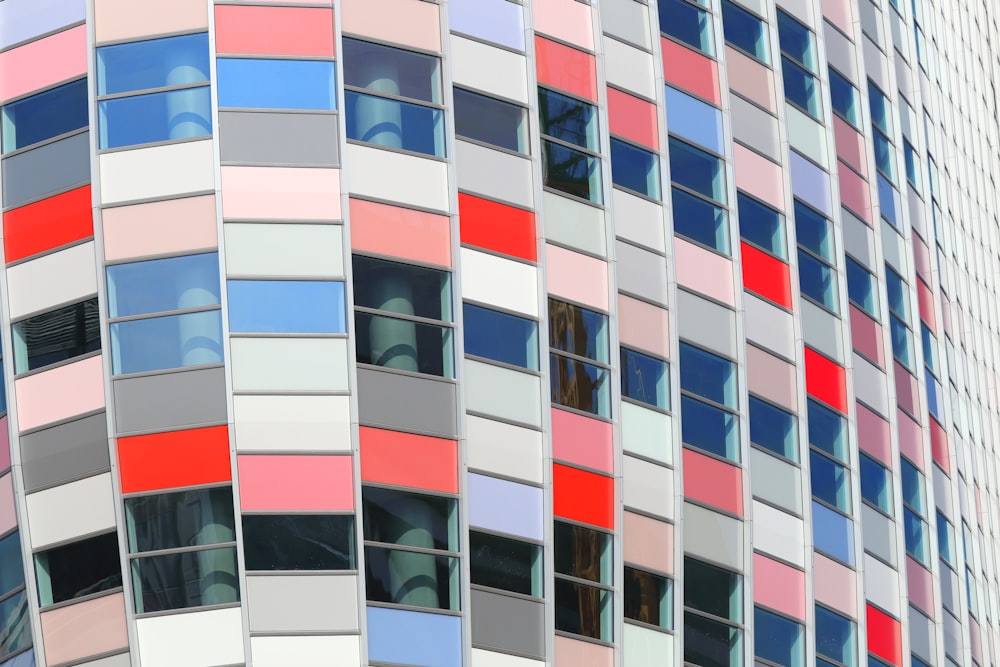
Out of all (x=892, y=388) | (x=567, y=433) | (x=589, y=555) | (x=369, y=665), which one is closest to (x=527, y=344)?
(x=567, y=433)

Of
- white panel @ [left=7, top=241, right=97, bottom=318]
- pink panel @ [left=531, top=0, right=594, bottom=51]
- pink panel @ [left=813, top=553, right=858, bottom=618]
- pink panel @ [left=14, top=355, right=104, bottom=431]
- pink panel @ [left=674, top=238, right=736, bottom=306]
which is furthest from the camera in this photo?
pink panel @ [left=813, top=553, right=858, bottom=618]

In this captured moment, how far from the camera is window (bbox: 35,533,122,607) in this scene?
37750 mm

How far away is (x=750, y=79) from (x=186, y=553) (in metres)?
19.6

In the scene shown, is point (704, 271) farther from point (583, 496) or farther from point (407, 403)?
point (407, 403)

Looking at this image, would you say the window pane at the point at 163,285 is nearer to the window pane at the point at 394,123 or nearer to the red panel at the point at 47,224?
the red panel at the point at 47,224

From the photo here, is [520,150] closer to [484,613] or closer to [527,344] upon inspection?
[527,344]

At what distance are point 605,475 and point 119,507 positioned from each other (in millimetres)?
10639

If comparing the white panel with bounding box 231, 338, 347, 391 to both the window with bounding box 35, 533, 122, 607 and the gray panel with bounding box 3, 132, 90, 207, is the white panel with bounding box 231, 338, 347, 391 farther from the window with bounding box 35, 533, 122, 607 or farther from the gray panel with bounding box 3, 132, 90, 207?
the gray panel with bounding box 3, 132, 90, 207

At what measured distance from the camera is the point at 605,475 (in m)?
41.1

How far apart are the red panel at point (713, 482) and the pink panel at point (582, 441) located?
2334mm

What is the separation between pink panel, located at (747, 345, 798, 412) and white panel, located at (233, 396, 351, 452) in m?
11.4

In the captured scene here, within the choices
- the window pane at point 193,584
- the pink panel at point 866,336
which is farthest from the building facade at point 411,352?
the pink panel at point 866,336

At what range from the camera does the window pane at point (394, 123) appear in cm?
4006

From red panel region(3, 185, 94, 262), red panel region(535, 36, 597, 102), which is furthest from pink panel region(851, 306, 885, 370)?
red panel region(3, 185, 94, 262)
